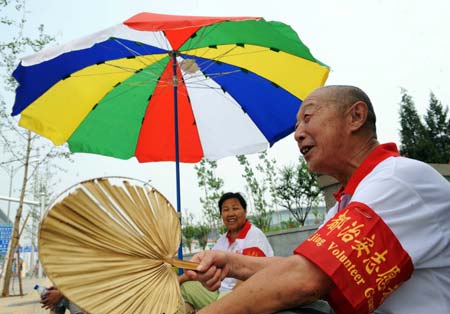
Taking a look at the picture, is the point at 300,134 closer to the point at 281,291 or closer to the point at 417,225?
the point at 417,225

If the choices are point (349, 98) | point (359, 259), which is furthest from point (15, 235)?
point (359, 259)

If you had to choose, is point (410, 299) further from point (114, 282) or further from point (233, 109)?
point (233, 109)

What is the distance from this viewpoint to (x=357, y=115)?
4.25 ft

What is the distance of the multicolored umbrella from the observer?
310 centimetres

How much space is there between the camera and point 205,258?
1.10 meters

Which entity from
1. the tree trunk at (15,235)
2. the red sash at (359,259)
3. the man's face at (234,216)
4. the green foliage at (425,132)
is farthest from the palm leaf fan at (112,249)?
the green foliage at (425,132)

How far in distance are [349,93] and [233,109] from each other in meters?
2.47

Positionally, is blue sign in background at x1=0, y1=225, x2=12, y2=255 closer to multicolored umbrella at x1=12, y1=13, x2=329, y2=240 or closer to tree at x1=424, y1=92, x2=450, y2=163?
multicolored umbrella at x1=12, y1=13, x2=329, y2=240

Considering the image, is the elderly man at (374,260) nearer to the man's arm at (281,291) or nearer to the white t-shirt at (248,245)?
the man's arm at (281,291)

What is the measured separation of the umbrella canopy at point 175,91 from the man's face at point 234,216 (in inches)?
20.7

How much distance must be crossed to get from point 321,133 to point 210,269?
1.91 ft

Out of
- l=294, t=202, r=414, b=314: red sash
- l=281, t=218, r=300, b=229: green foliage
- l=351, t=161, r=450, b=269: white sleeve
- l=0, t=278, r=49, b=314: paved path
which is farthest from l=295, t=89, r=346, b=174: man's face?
l=281, t=218, r=300, b=229: green foliage

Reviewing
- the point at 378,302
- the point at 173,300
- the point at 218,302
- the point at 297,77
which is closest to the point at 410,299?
the point at 378,302

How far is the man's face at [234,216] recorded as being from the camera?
3.53 metres
